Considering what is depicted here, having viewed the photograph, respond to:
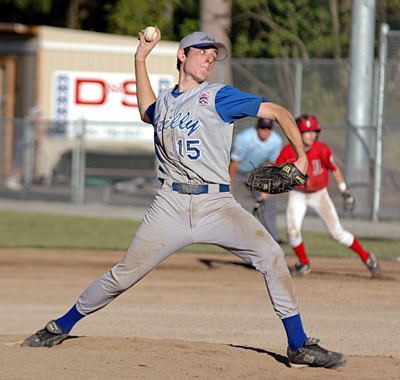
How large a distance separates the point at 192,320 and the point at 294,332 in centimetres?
244

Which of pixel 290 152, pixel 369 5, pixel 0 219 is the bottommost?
pixel 0 219

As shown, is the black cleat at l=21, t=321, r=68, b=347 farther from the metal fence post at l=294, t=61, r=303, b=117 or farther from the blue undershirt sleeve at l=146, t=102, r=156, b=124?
the metal fence post at l=294, t=61, r=303, b=117

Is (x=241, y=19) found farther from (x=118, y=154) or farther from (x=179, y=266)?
(x=179, y=266)

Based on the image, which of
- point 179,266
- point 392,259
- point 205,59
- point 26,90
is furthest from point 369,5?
point 205,59

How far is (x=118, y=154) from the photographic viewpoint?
26734mm

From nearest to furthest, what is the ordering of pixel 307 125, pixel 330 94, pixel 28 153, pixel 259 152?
pixel 307 125
pixel 259 152
pixel 330 94
pixel 28 153

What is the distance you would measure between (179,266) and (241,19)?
19566mm

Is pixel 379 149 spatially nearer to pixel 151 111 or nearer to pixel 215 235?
pixel 151 111

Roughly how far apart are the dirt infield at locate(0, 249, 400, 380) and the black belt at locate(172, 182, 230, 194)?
1.17 m

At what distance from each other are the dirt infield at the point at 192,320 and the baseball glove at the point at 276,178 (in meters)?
1.21

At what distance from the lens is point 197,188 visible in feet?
24.7

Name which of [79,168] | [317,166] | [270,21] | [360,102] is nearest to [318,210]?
[317,166]

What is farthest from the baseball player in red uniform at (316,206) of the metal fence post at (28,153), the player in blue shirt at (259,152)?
the metal fence post at (28,153)

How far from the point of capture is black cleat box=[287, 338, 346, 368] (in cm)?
755
